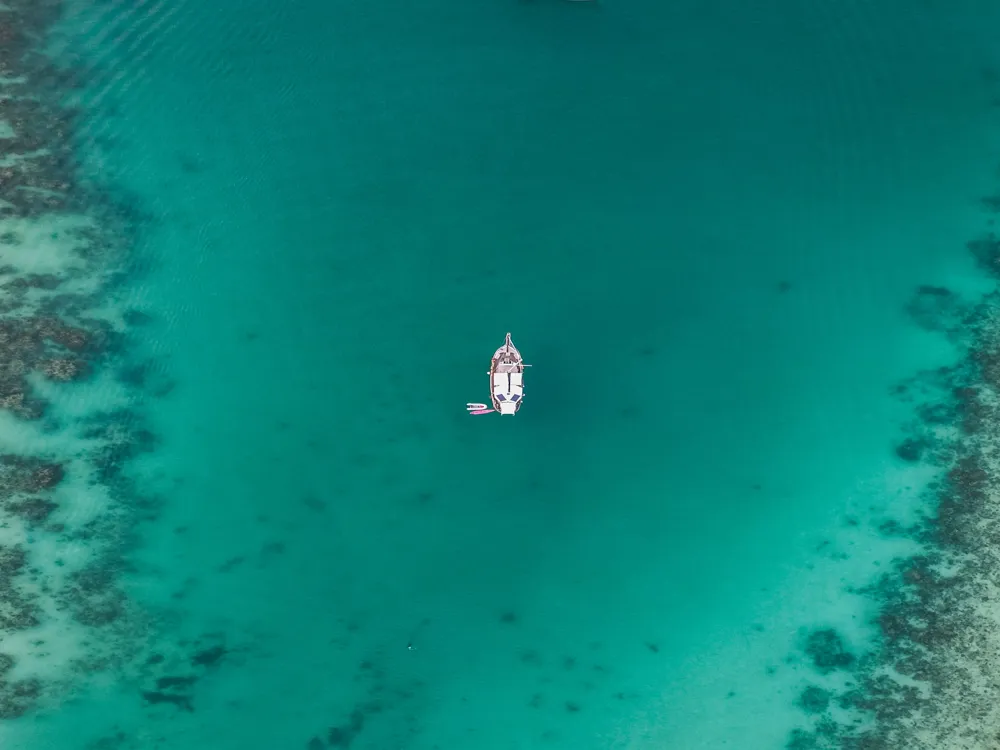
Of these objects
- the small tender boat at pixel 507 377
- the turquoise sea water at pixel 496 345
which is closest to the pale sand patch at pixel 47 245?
the turquoise sea water at pixel 496 345

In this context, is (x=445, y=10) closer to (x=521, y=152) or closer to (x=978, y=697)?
(x=521, y=152)

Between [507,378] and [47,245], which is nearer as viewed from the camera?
[507,378]

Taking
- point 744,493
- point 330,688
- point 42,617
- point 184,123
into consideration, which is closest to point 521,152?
point 184,123

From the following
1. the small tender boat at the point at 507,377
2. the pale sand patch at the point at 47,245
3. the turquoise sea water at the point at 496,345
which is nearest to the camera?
the small tender boat at the point at 507,377

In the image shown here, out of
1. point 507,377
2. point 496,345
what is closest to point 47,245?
point 496,345

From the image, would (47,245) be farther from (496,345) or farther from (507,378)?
(507,378)

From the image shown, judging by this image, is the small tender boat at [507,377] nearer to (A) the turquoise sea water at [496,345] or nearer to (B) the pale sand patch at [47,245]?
(A) the turquoise sea water at [496,345]

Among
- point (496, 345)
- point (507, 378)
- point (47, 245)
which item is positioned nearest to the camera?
point (507, 378)
